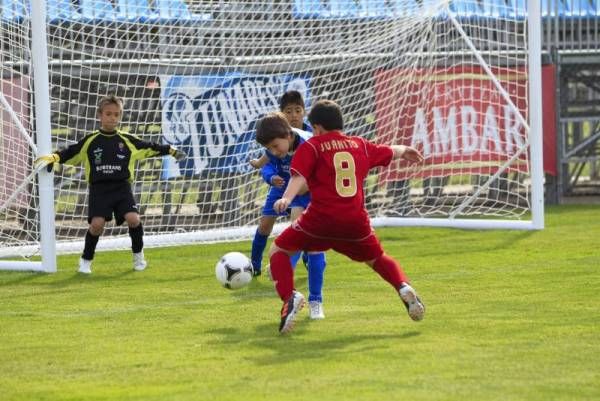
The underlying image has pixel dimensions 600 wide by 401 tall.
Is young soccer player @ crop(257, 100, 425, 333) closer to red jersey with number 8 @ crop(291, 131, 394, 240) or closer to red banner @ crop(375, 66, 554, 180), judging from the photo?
red jersey with number 8 @ crop(291, 131, 394, 240)

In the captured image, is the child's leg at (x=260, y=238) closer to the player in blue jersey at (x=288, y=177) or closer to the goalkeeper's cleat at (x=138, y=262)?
the player in blue jersey at (x=288, y=177)

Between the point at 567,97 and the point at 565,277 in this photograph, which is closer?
the point at 565,277

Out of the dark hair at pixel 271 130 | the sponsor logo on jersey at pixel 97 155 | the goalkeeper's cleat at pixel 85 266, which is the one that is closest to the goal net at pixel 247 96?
the goalkeeper's cleat at pixel 85 266

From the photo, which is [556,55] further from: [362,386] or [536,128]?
[362,386]

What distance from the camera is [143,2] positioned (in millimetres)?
14133

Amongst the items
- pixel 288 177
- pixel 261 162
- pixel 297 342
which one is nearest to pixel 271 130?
pixel 297 342

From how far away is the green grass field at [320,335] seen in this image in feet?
19.7

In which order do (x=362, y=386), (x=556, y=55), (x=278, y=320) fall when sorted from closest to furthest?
1. (x=362, y=386)
2. (x=278, y=320)
3. (x=556, y=55)

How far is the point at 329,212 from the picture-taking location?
7.54 m

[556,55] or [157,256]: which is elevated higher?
[556,55]

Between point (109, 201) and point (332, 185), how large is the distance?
4.00 m

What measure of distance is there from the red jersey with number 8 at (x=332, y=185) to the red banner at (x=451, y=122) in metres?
7.78

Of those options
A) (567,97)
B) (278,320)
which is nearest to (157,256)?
(278,320)

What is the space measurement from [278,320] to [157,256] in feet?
14.4
